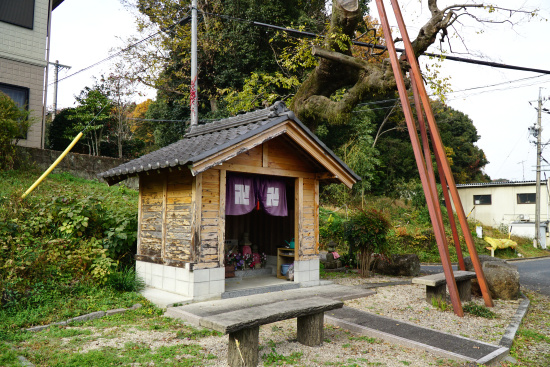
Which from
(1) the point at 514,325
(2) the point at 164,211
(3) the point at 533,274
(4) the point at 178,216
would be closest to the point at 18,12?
(2) the point at 164,211

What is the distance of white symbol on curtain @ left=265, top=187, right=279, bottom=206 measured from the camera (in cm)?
909

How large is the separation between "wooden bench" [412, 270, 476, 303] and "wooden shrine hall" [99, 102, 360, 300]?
8.85ft

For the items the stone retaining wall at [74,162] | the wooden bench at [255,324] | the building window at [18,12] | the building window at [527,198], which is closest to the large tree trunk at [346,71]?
the wooden bench at [255,324]

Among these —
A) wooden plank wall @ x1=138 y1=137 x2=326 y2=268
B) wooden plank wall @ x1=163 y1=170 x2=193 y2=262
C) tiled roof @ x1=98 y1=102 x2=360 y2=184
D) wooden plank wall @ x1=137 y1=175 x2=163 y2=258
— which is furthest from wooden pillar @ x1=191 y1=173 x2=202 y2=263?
wooden plank wall @ x1=137 y1=175 x2=163 y2=258

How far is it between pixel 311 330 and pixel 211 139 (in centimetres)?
486

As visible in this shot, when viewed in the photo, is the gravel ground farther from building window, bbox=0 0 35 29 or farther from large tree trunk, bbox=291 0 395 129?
building window, bbox=0 0 35 29

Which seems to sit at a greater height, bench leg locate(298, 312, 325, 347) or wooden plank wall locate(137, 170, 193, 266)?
wooden plank wall locate(137, 170, 193, 266)

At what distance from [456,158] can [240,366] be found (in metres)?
36.0

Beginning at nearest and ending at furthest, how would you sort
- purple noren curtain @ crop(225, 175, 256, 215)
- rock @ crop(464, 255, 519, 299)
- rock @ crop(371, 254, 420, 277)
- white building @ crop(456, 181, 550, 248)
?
purple noren curtain @ crop(225, 175, 256, 215) < rock @ crop(464, 255, 519, 299) < rock @ crop(371, 254, 420, 277) < white building @ crop(456, 181, 550, 248)

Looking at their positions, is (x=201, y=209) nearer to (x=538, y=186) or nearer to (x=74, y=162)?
(x=74, y=162)

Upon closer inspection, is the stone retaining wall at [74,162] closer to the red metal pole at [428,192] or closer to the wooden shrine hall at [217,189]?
the wooden shrine hall at [217,189]

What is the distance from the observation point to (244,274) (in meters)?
10.2

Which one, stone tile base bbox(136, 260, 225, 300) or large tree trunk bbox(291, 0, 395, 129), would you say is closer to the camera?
stone tile base bbox(136, 260, 225, 300)

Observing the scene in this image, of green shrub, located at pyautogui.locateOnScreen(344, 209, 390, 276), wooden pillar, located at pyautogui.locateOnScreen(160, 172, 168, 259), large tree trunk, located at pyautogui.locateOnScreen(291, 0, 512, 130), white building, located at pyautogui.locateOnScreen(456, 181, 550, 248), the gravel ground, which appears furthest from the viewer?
white building, located at pyautogui.locateOnScreen(456, 181, 550, 248)
